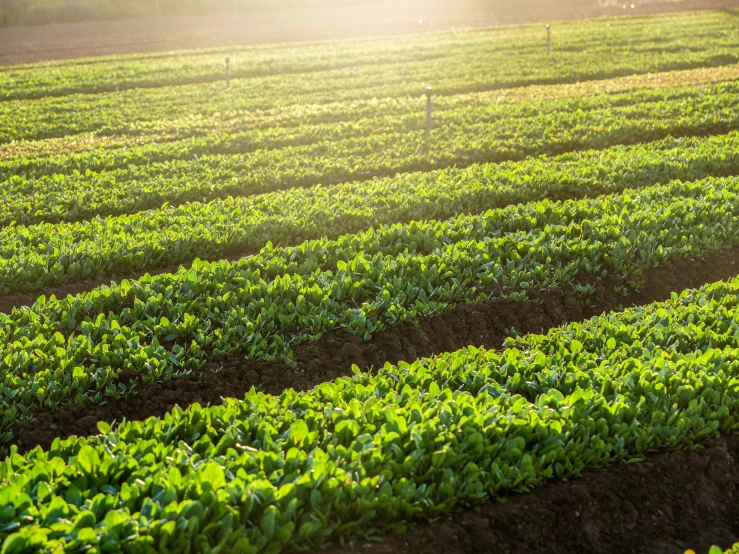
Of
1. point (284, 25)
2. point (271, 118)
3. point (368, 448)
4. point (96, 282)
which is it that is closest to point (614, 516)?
point (368, 448)

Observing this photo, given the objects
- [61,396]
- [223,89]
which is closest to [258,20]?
[223,89]

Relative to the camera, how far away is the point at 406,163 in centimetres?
1538

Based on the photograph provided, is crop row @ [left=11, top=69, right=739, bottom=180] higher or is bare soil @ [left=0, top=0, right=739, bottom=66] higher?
bare soil @ [left=0, top=0, right=739, bottom=66]

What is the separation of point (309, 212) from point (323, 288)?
326cm

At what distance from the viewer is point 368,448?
4910 mm

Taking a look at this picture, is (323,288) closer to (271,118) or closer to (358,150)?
(358,150)

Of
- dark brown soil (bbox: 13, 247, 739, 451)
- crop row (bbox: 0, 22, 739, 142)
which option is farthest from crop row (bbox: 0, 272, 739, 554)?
crop row (bbox: 0, 22, 739, 142)

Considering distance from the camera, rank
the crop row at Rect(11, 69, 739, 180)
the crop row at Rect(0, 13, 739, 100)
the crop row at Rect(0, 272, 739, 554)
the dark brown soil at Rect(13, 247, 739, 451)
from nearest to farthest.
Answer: the crop row at Rect(0, 272, 739, 554)
the dark brown soil at Rect(13, 247, 739, 451)
the crop row at Rect(11, 69, 739, 180)
the crop row at Rect(0, 13, 739, 100)

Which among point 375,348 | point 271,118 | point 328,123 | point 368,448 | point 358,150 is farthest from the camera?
point 271,118

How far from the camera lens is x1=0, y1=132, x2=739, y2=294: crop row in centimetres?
990

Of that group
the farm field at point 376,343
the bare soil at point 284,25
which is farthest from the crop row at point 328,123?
the bare soil at point 284,25

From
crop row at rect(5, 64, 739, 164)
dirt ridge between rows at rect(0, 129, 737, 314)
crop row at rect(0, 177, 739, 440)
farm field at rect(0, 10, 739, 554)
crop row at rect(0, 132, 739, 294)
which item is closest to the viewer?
farm field at rect(0, 10, 739, 554)

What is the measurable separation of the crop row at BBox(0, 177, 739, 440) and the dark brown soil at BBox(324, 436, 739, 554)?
3.02 meters

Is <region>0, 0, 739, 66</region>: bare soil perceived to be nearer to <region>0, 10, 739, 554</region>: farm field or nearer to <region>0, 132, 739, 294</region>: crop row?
<region>0, 10, 739, 554</region>: farm field
